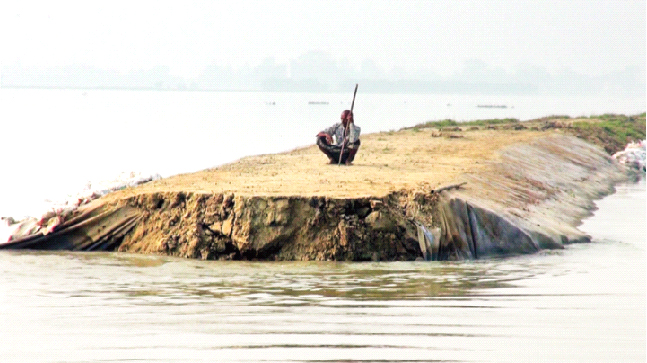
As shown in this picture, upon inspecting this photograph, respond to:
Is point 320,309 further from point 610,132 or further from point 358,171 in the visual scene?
point 610,132

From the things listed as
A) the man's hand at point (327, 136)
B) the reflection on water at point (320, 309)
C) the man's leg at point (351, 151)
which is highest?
the man's hand at point (327, 136)

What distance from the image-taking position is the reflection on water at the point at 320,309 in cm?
955

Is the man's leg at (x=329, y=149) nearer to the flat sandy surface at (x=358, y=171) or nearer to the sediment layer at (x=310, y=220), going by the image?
the flat sandy surface at (x=358, y=171)

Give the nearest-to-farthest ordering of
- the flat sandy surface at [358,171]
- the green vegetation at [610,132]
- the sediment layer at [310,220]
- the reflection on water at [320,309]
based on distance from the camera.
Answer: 1. the reflection on water at [320,309]
2. the sediment layer at [310,220]
3. the flat sandy surface at [358,171]
4. the green vegetation at [610,132]

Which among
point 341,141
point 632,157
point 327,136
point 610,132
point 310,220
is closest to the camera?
point 310,220

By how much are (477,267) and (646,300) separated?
7.38ft

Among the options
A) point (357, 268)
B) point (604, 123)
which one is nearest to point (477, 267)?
point (357, 268)

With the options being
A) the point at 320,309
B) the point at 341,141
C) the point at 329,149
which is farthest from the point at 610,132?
the point at 320,309

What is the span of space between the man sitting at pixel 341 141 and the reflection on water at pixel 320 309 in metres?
4.89

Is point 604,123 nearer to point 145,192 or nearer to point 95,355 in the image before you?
point 145,192

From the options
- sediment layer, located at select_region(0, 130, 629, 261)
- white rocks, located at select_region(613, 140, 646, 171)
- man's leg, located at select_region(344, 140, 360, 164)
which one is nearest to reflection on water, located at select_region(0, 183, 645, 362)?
sediment layer, located at select_region(0, 130, 629, 261)

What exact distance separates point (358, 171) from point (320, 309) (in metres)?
6.92

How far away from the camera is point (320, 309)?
37.0ft

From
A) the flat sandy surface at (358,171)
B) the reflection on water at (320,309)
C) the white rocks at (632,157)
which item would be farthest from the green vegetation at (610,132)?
the reflection on water at (320,309)
